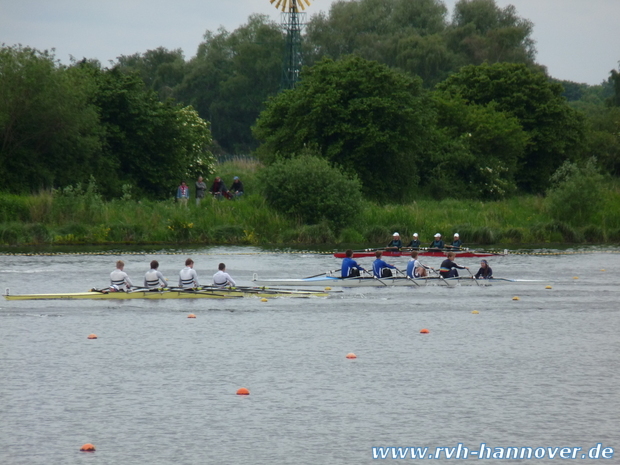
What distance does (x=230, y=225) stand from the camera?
44.5 metres

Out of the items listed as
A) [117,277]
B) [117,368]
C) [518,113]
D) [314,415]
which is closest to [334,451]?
[314,415]

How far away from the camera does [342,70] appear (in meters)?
52.2

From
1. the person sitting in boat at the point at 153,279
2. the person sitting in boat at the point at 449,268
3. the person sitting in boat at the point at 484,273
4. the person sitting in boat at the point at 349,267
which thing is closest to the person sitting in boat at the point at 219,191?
the person sitting in boat at the point at 349,267

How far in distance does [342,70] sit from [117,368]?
3580 cm

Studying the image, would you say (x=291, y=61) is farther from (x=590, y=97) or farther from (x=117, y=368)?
(x=590, y=97)

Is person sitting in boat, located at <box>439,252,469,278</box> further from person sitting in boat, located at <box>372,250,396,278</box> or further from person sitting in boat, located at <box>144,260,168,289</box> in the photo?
person sitting in boat, located at <box>144,260,168,289</box>

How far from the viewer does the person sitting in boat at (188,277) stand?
25750 mm

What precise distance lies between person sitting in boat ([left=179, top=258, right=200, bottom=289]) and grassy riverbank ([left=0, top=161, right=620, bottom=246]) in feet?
58.8

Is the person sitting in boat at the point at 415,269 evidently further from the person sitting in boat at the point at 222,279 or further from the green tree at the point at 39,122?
the green tree at the point at 39,122

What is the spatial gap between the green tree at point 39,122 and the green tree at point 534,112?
25.7 meters

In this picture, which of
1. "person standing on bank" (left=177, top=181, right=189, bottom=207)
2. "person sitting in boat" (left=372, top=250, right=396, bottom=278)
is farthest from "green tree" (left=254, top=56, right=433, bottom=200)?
"person sitting in boat" (left=372, top=250, right=396, bottom=278)

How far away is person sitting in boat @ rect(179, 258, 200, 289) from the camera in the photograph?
25.8 m

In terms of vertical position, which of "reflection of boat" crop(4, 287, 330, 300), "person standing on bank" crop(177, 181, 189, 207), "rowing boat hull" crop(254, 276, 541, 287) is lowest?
"reflection of boat" crop(4, 287, 330, 300)

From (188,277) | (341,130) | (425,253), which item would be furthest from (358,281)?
(341,130)
